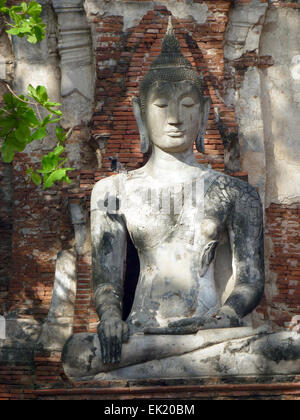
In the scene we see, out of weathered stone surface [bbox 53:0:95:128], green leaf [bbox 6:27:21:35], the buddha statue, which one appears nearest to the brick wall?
weathered stone surface [bbox 53:0:95:128]

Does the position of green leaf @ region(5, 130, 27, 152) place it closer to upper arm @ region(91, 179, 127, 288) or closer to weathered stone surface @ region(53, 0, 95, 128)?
upper arm @ region(91, 179, 127, 288)

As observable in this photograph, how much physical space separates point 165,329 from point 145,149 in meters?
1.92

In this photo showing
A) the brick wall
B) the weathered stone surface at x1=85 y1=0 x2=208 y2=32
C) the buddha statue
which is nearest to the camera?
the buddha statue

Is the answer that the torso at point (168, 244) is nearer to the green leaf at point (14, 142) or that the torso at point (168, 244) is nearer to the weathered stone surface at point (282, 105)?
the green leaf at point (14, 142)

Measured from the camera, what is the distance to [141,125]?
12016 mm

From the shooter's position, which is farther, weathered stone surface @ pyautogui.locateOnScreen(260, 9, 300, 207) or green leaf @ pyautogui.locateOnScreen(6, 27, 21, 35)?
weathered stone surface @ pyautogui.locateOnScreen(260, 9, 300, 207)

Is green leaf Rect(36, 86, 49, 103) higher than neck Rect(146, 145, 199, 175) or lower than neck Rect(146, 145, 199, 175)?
higher

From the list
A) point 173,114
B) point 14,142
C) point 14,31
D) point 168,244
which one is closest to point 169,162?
point 173,114

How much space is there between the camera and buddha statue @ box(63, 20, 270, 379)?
11.2m


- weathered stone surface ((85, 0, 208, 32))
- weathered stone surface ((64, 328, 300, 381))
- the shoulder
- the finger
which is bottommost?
weathered stone surface ((64, 328, 300, 381))

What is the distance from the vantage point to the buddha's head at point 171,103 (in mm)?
11758

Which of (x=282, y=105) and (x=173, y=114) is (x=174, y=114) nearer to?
(x=173, y=114)

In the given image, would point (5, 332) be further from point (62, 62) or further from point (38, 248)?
point (62, 62)

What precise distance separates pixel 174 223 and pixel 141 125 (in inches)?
39.8
